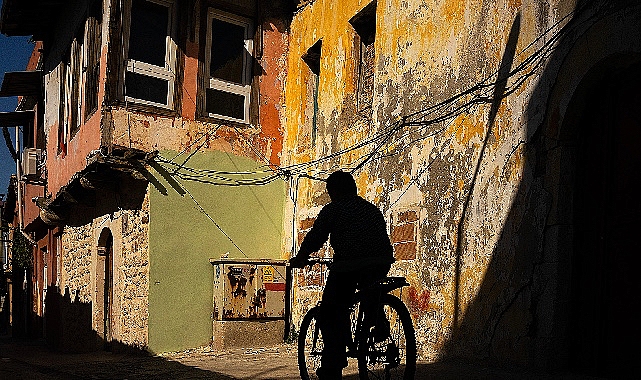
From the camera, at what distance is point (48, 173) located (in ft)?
52.2

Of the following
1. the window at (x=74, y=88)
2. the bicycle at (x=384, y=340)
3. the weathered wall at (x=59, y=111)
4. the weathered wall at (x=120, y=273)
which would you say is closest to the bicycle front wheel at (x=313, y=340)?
the bicycle at (x=384, y=340)

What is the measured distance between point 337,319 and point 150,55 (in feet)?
22.8

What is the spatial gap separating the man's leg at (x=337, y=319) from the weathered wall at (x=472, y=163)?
1.90 m

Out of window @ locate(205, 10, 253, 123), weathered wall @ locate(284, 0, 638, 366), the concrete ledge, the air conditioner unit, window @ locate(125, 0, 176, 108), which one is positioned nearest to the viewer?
weathered wall @ locate(284, 0, 638, 366)

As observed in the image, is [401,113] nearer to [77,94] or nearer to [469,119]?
[469,119]

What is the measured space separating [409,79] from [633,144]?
133 inches

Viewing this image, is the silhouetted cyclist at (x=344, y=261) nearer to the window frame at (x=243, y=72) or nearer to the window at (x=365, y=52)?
the window at (x=365, y=52)

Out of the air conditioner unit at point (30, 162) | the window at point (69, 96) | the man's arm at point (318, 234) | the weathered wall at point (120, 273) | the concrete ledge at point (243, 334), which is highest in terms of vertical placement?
the window at point (69, 96)

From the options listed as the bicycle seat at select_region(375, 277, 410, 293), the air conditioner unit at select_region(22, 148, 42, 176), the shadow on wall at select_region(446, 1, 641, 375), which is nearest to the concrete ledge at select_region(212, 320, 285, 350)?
the shadow on wall at select_region(446, 1, 641, 375)

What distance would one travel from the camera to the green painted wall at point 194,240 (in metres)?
10.5

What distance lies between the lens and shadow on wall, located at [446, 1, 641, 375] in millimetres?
5781

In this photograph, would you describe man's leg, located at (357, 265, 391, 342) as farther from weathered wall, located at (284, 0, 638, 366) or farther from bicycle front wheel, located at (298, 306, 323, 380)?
weathered wall, located at (284, 0, 638, 366)

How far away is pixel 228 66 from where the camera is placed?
1173 centimetres

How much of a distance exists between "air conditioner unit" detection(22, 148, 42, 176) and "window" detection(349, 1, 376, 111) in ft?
33.4
